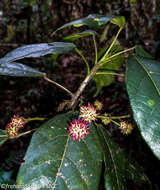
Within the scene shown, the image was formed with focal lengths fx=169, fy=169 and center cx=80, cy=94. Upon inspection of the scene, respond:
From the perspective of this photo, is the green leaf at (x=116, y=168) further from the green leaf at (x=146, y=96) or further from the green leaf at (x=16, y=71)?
the green leaf at (x=16, y=71)

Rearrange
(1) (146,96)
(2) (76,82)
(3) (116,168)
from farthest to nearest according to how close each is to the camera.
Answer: (2) (76,82) < (3) (116,168) < (1) (146,96)

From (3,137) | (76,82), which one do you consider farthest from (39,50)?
(76,82)

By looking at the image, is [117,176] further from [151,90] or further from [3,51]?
[3,51]

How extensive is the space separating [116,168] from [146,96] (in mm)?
352

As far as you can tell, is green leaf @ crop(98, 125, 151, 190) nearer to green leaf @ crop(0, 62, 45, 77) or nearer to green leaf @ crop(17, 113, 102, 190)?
green leaf @ crop(17, 113, 102, 190)

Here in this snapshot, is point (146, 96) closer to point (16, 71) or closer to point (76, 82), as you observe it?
point (16, 71)

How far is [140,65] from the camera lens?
649 millimetres

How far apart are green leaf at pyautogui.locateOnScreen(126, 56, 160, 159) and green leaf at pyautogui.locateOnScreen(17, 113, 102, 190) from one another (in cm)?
23

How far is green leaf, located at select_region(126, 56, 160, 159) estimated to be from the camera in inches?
18.4

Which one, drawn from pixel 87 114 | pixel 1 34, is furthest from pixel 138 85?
pixel 1 34

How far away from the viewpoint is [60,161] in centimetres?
57

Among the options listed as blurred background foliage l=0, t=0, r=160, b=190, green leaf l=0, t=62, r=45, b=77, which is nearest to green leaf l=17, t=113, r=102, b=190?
green leaf l=0, t=62, r=45, b=77

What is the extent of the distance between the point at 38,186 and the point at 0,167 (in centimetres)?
99

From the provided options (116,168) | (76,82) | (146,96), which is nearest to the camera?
(146,96)
